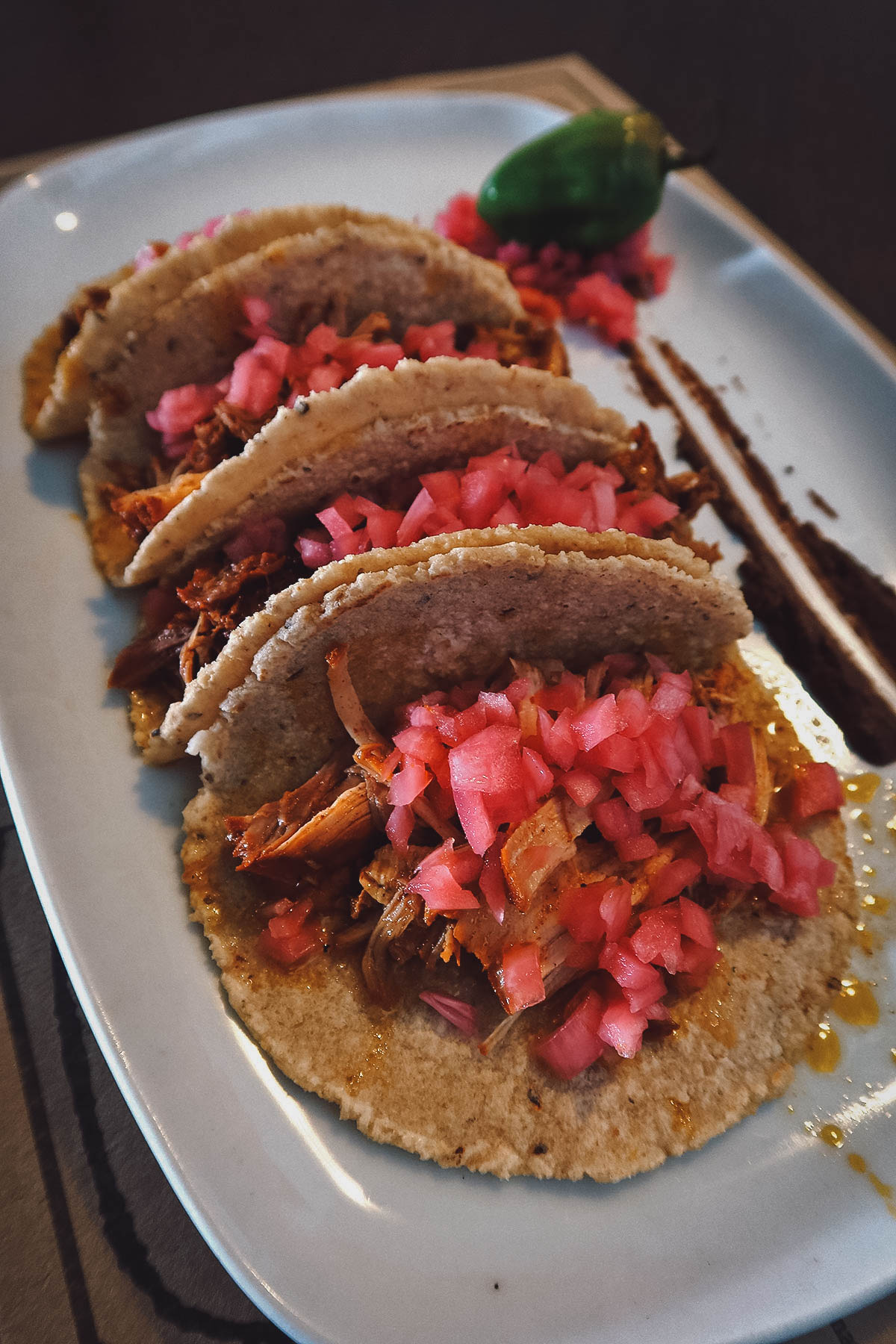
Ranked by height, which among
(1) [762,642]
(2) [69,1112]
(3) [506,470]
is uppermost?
(3) [506,470]

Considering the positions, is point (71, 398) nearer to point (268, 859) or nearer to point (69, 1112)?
point (268, 859)

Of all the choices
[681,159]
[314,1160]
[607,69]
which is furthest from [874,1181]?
[607,69]

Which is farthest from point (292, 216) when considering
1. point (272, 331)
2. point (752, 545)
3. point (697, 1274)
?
point (697, 1274)

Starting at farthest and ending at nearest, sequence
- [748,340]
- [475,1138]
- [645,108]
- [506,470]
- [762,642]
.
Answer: [645,108] < [748,340] < [762,642] < [506,470] < [475,1138]

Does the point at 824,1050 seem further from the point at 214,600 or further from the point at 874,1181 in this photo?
the point at 214,600

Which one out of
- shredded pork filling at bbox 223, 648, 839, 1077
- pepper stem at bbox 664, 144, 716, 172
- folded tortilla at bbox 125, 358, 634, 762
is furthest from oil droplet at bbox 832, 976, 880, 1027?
pepper stem at bbox 664, 144, 716, 172

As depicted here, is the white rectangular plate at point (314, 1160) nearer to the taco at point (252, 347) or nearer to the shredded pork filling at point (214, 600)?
the shredded pork filling at point (214, 600)

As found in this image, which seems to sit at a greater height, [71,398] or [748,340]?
[71,398]
